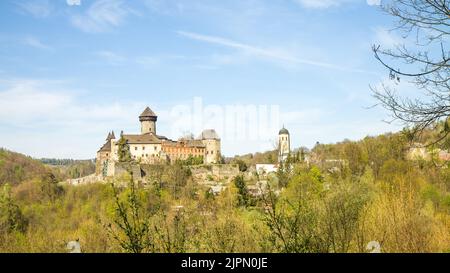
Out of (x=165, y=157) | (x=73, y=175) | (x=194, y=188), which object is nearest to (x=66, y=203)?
(x=194, y=188)

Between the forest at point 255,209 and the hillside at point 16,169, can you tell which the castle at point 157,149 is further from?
the forest at point 255,209

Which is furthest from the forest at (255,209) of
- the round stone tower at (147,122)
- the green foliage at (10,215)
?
the round stone tower at (147,122)

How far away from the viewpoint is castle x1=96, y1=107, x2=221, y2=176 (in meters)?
57.8

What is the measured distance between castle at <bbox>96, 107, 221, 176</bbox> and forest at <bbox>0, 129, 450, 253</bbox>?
8.27 metres

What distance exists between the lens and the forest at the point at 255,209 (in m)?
5.28

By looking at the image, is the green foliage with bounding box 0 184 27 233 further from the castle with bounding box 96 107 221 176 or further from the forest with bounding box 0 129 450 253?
the castle with bounding box 96 107 221 176

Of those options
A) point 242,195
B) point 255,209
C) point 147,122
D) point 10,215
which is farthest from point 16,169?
point 255,209

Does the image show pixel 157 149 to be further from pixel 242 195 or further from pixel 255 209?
pixel 255 209

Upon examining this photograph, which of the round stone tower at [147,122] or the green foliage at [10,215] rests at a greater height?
the round stone tower at [147,122]

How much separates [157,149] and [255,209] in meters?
54.0

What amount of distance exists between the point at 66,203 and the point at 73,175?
3893cm

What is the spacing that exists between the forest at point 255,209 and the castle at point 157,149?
27.1 ft

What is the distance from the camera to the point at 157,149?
59.6m
